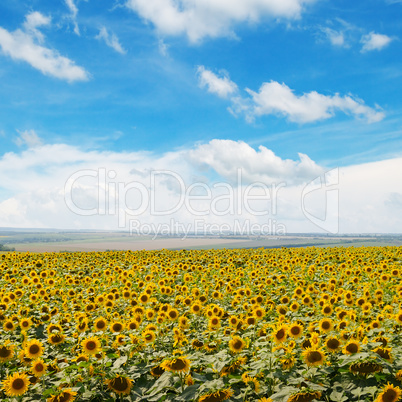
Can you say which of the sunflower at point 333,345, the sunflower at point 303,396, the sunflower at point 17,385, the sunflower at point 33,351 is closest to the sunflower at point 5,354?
the sunflower at point 33,351

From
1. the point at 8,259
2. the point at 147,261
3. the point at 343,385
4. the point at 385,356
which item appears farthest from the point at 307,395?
the point at 8,259

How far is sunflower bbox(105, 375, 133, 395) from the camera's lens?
4617 millimetres

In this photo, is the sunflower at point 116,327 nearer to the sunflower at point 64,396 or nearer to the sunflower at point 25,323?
the sunflower at point 64,396

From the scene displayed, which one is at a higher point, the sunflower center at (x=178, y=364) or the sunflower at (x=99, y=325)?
the sunflower center at (x=178, y=364)

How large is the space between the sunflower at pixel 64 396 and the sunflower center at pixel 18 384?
2.21 feet

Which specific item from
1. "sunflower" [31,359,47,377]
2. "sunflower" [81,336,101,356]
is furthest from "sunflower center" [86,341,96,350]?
"sunflower" [31,359,47,377]

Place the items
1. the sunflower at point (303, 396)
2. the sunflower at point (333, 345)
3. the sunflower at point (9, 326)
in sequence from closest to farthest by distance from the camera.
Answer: the sunflower at point (303, 396), the sunflower at point (333, 345), the sunflower at point (9, 326)

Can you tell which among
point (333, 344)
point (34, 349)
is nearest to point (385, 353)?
point (333, 344)

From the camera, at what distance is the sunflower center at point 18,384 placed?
15.8ft

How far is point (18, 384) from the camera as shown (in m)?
4.82

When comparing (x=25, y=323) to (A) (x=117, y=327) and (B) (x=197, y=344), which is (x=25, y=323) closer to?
(A) (x=117, y=327)

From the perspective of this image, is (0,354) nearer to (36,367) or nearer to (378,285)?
(36,367)

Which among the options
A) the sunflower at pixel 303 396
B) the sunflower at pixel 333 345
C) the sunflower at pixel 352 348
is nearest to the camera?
the sunflower at pixel 303 396

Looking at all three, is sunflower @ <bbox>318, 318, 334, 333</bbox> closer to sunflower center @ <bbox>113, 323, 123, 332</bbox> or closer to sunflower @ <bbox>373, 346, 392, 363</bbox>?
sunflower @ <bbox>373, 346, 392, 363</bbox>
